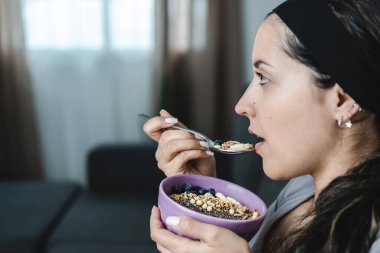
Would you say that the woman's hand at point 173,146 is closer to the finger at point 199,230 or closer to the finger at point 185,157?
the finger at point 185,157

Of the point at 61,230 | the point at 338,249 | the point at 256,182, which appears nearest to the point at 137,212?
the point at 61,230

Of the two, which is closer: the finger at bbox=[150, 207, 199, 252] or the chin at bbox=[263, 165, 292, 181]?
the finger at bbox=[150, 207, 199, 252]

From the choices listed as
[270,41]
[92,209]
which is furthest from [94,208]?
[270,41]

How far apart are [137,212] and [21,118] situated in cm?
131

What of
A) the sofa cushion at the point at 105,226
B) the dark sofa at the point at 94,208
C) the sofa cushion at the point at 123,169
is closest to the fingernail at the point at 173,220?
the dark sofa at the point at 94,208

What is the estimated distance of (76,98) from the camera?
10.0 ft

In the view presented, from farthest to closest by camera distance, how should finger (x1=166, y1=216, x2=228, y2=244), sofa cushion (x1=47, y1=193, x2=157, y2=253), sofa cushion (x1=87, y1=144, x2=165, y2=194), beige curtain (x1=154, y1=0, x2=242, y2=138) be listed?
beige curtain (x1=154, y1=0, x2=242, y2=138) < sofa cushion (x1=87, y1=144, x2=165, y2=194) < sofa cushion (x1=47, y1=193, x2=157, y2=253) < finger (x1=166, y1=216, x2=228, y2=244)

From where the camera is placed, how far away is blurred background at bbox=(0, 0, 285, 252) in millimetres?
2850

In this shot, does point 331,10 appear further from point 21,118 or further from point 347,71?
point 21,118

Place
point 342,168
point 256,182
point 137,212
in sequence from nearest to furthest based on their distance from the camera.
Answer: point 342,168, point 256,182, point 137,212

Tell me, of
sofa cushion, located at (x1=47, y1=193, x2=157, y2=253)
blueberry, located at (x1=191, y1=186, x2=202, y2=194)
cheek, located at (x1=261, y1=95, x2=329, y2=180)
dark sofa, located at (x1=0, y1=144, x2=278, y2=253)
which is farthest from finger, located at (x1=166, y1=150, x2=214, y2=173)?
sofa cushion, located at (x1=47, y1=193, x2=157, y2=253)

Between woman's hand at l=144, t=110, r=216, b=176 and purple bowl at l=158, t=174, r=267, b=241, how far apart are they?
0.30 ft

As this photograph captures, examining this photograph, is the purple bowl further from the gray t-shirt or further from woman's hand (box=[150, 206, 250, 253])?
the gray t-shirt

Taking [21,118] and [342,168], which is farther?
[21,118]
